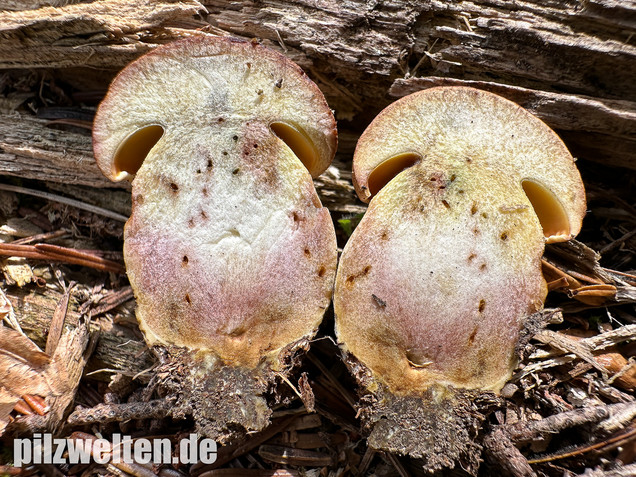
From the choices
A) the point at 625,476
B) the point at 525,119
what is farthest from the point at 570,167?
the point at 625,476

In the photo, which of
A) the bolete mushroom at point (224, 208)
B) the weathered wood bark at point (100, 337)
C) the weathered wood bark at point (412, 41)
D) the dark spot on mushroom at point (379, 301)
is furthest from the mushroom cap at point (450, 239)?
the weathered wood bark at point (100, 337)

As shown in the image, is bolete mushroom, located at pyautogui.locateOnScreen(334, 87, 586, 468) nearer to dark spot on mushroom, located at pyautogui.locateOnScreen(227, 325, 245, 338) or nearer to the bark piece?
the bark piece

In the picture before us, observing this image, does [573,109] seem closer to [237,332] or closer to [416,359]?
[416,359]

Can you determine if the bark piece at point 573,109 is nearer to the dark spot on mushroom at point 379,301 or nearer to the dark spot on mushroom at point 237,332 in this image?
the dark spot on mushroom at point 379,301

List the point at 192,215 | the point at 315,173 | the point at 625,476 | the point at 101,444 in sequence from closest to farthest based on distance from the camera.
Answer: the point at 625,476, the point at 192,215, the point at 101,444, the point at 315,173

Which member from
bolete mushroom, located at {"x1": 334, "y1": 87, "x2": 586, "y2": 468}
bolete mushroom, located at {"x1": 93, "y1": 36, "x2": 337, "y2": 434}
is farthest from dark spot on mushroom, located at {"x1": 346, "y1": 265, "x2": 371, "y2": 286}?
bolete mushroom, located at {"x1": 93, "y1": 36, "x2": 337, "y2": 434}

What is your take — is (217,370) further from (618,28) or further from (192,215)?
(618,28)
